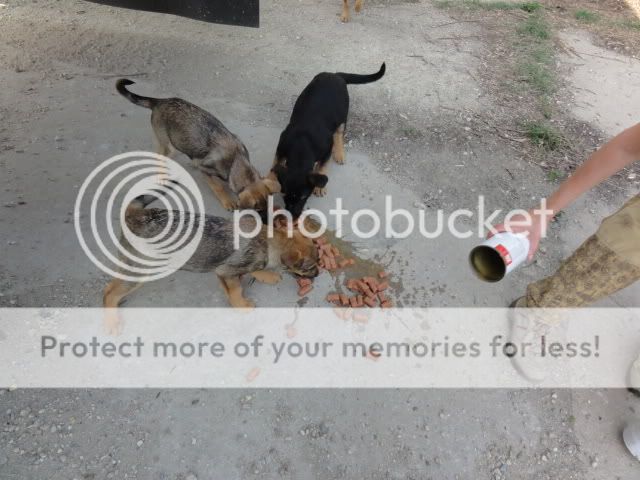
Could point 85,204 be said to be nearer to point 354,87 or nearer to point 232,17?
point 232,17

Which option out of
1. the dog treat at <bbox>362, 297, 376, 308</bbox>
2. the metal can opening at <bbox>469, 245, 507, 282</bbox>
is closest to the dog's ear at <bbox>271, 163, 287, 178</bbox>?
the dog treat at <bbox>362, 297, 376, 308</bbox>

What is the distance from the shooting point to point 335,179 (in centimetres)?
461

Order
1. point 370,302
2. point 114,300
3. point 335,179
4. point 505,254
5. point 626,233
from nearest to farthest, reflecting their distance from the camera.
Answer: point 505,254 < point 626,233 < point 114,300 < point 370,302 < point 335,179

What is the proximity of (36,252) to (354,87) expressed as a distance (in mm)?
4175

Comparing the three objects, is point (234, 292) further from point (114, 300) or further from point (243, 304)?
point (114, 300)

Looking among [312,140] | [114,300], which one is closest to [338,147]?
[312,140]

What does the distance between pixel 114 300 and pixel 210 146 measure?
165 centimetres

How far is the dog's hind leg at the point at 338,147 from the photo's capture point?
4.77 meters

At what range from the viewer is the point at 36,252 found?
140 inches

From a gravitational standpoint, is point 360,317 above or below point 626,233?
below

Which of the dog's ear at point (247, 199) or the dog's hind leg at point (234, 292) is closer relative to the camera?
the dog's hind leg at point (234, 292)

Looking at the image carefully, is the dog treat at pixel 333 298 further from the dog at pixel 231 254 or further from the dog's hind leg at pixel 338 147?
the dog's hind leg at pixel 338 147

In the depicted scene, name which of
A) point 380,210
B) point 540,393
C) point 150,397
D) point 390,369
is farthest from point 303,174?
point 540,393

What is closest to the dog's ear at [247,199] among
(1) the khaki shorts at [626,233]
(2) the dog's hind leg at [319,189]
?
(2) the dog's hind leg at [319,189]
